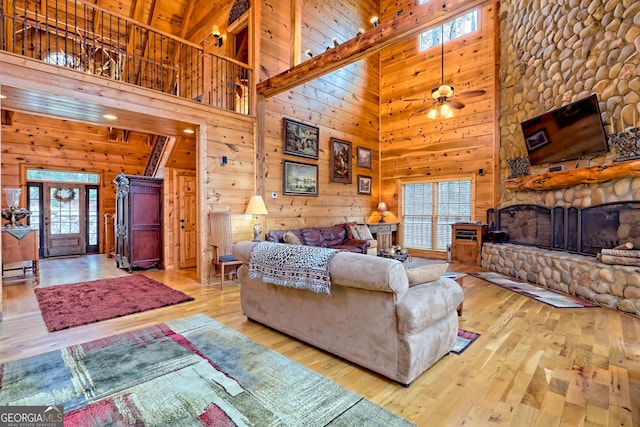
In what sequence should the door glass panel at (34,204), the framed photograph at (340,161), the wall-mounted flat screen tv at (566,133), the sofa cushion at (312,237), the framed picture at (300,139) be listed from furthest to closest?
the door glass panel at (34,204) → the framed photograph at (340,161) → the framed picture at (300,139) → the sofa cushion at (312,237) → the wall-mounted flat screen tv at (566,133)

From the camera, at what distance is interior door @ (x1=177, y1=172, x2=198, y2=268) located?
6188mm

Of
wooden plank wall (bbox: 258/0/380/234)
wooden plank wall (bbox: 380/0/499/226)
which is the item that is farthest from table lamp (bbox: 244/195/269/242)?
wooden plank wall (bbox: 380/0/499/226)

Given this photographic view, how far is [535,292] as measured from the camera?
4152mm

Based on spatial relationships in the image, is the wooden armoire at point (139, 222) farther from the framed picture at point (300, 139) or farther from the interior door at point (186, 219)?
the framed picture at point (300, 139)

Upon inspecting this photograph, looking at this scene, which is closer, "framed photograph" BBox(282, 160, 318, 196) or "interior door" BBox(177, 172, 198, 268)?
"framed photograph" BBox(282, 160, 318, 196)

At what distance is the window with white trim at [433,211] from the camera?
22.2 ft

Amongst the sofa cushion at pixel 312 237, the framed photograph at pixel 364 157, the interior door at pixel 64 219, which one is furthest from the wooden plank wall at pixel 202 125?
the interior door at pixel 64 219

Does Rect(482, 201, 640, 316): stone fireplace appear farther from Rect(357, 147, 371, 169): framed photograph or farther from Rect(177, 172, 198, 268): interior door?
Rect(177, 172, 198, 268): interior door

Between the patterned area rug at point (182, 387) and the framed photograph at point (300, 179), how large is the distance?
3.71 m

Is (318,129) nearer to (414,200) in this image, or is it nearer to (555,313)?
(414,200)

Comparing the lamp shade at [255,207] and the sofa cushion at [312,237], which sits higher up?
the lamp shade at [255,207]

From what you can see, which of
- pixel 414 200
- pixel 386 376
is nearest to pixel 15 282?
pixel 386 376

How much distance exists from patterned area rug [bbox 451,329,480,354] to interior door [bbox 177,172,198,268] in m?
5.30

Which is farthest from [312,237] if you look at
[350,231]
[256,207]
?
[256,207]
